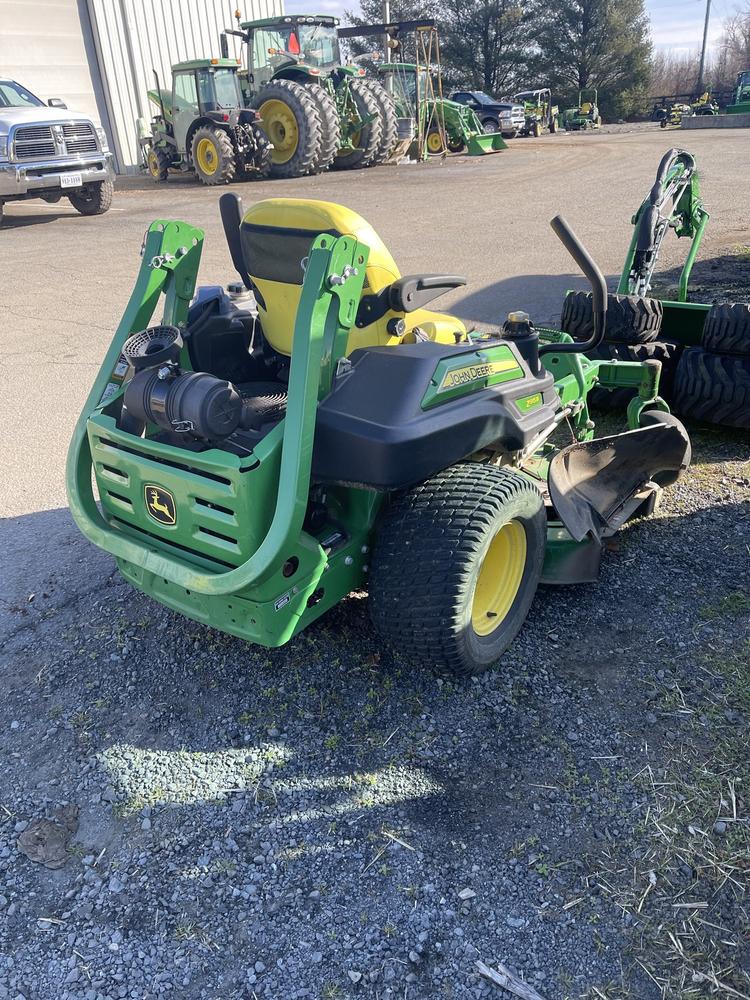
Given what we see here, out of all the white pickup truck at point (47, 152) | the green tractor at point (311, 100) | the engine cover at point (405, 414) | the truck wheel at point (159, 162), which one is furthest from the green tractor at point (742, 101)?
the engine cover at point (405, 414)

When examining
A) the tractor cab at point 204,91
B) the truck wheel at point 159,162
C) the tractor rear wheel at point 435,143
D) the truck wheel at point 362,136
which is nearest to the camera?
the tractor cab at point 204,91

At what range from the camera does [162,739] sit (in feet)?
9.09

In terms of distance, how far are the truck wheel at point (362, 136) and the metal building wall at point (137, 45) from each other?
672cm

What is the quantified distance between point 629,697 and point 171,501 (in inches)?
67.2

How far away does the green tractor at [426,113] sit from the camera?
2009cm

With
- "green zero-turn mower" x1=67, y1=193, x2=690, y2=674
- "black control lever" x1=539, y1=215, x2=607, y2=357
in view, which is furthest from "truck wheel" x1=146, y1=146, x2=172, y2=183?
"black control lever" x1=539, y1=215, x2=607, y2=357

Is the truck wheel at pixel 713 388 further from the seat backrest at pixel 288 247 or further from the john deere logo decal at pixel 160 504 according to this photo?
the john deere logo decal at pixel 160 504

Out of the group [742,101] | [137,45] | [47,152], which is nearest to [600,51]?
[742,101]

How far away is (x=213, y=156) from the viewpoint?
16.0 meters

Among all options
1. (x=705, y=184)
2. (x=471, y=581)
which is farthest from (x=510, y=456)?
(x=705, y=184)

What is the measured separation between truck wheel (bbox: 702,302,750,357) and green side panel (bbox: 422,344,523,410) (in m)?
2.19

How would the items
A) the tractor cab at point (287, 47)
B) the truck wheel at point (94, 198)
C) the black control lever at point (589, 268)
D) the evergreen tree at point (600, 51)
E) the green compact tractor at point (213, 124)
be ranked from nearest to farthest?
the black control lever at point (589, 268)
the truck wheel at point (94, 198)
the green compact tractor at point (213, 124)
the tractor cab at point (287, 47)
the evergreen tree at point (600, 51)

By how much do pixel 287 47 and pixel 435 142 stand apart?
15.5ft

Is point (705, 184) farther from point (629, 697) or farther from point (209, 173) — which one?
point (629, 697)
